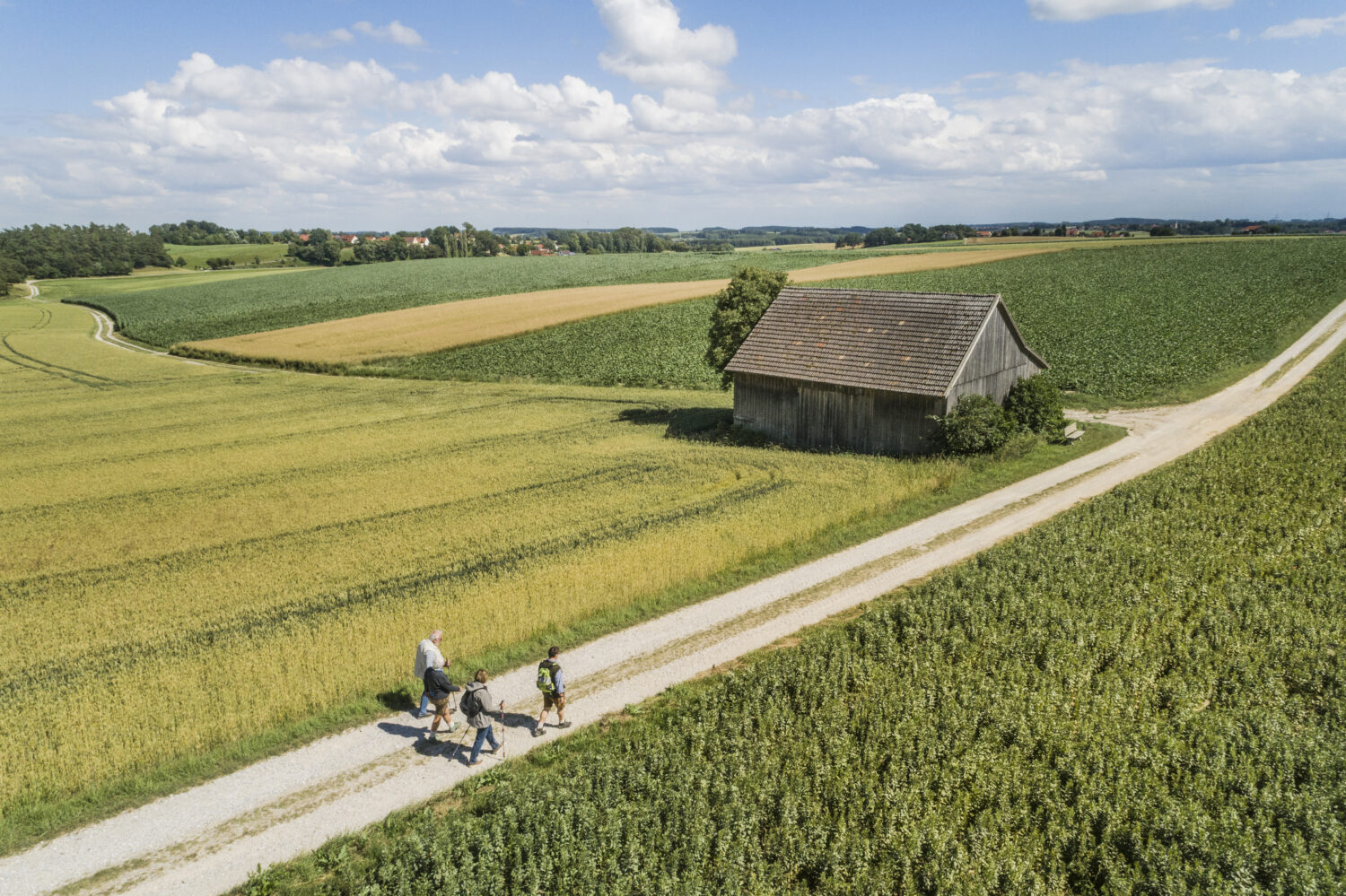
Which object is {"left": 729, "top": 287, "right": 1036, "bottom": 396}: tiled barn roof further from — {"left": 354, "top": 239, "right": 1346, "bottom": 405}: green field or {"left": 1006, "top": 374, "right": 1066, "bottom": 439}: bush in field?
{"left": 354, "top": 239, "right": 1346, "bottom": 405}: green field

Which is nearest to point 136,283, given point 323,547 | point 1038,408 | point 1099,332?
point 323,547

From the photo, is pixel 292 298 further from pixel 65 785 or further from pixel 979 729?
pixel 979 729

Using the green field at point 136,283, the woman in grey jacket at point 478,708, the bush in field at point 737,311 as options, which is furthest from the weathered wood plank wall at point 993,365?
the green field at point 136,283

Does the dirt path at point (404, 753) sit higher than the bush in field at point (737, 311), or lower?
lower

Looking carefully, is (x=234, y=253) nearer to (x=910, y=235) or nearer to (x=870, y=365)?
(x=910, y=235)

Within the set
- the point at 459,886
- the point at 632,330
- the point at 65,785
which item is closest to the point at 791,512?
the point at 459,886

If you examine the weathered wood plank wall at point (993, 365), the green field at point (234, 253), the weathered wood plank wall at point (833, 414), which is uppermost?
the green field at point (234, 253)

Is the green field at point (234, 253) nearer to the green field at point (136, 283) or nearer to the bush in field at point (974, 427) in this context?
the green field at point (136, 283)
